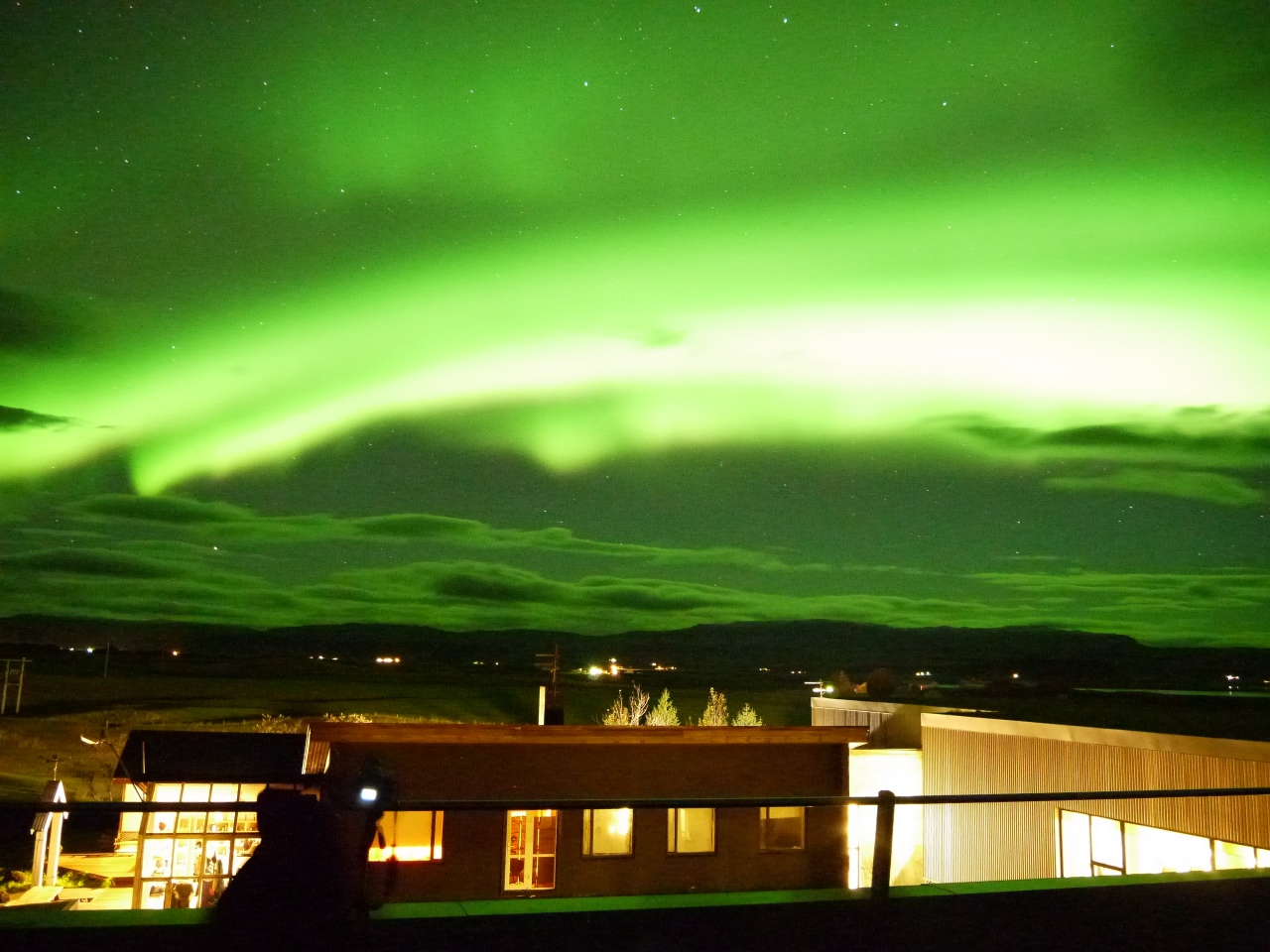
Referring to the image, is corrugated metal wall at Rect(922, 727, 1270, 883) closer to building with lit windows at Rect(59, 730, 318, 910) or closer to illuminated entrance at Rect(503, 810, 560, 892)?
illuminated entrance at Rect(503, 810, 560, 892)

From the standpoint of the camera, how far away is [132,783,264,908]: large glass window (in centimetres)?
2003

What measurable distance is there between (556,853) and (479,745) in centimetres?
237

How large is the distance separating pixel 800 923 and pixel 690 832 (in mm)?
15413

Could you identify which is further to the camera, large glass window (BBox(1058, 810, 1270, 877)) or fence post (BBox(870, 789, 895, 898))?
large glass window (BBox(1058, 810, 1270, 877))

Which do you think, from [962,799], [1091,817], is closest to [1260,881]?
[962,799]

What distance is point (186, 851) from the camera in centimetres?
2111

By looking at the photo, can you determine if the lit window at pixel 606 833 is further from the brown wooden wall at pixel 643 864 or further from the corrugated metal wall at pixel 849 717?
the corrugated metal wall at pixel 849 717

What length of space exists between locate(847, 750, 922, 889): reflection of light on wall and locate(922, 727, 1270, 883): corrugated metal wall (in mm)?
276

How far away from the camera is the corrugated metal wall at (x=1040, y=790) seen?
49.5 feet

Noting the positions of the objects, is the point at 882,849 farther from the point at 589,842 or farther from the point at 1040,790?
the point at 1040,790

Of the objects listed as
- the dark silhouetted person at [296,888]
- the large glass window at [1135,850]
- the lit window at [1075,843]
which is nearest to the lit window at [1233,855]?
the large glass window at [1135,850]

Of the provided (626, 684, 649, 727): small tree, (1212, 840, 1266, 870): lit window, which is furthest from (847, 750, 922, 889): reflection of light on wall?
(626, 684, 649, 727): small tree

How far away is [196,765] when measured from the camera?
23.0 m

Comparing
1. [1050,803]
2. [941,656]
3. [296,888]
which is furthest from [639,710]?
[941,656]
